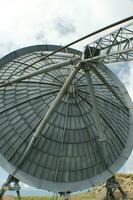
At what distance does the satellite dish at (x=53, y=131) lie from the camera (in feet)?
168

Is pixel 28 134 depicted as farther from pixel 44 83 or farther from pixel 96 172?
pixel 96 172

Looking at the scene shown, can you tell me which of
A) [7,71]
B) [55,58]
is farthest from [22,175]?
[55,58]

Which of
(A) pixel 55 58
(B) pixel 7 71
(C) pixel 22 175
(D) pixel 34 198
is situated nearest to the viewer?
(C) pixel 22 175

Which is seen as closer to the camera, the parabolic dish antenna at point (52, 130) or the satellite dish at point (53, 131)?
the parabolic dish antenna at point (52, 130)

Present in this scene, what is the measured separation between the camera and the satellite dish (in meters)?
51.2

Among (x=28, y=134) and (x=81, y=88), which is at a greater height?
(x=81, y=88)

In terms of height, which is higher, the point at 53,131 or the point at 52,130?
the point at 52,130

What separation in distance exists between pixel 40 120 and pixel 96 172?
37.8 ft

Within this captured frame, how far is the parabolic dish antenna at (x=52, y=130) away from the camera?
5088 cm

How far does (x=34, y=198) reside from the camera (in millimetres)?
93438

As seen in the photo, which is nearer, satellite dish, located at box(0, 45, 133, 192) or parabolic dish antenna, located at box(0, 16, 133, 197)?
parabolic dish antenna, located at box(0, 16, 133, 197)

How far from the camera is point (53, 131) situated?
53.3m

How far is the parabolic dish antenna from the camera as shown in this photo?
5088cm

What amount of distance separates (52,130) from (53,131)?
0.67 ft
